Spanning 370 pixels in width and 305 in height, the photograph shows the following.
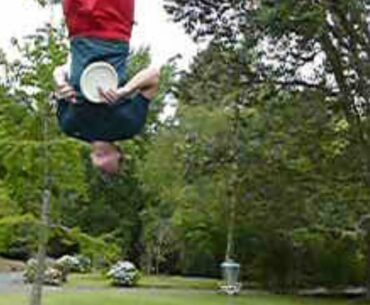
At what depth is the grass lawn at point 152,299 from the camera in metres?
19.7

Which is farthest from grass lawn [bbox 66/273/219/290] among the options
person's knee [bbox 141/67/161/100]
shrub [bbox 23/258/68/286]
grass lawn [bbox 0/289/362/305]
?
person's knee [bbox 141/67/161/100]

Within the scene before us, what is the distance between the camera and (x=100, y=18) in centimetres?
328

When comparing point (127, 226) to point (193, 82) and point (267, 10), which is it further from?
point (267, 10)

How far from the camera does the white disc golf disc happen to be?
3.33 meters

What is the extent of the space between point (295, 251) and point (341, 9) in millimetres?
14161

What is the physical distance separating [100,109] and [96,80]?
0.10m

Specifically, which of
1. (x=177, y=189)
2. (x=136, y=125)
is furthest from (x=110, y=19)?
(x=177, y=189)

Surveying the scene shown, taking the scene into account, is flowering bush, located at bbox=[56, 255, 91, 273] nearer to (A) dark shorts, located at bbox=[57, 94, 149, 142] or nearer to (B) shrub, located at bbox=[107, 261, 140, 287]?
(B) shrub, located at bbox=[107, 261, 140, 287]

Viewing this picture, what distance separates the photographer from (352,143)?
1658cm

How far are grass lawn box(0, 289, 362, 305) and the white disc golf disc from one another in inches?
616

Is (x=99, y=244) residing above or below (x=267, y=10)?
below

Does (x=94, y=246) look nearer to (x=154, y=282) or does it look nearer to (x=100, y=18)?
(x=100, y=18)

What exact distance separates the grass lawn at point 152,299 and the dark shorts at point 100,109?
15.5m

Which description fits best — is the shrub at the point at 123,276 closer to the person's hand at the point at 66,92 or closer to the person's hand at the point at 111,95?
the person's hand at the point at 66,92
